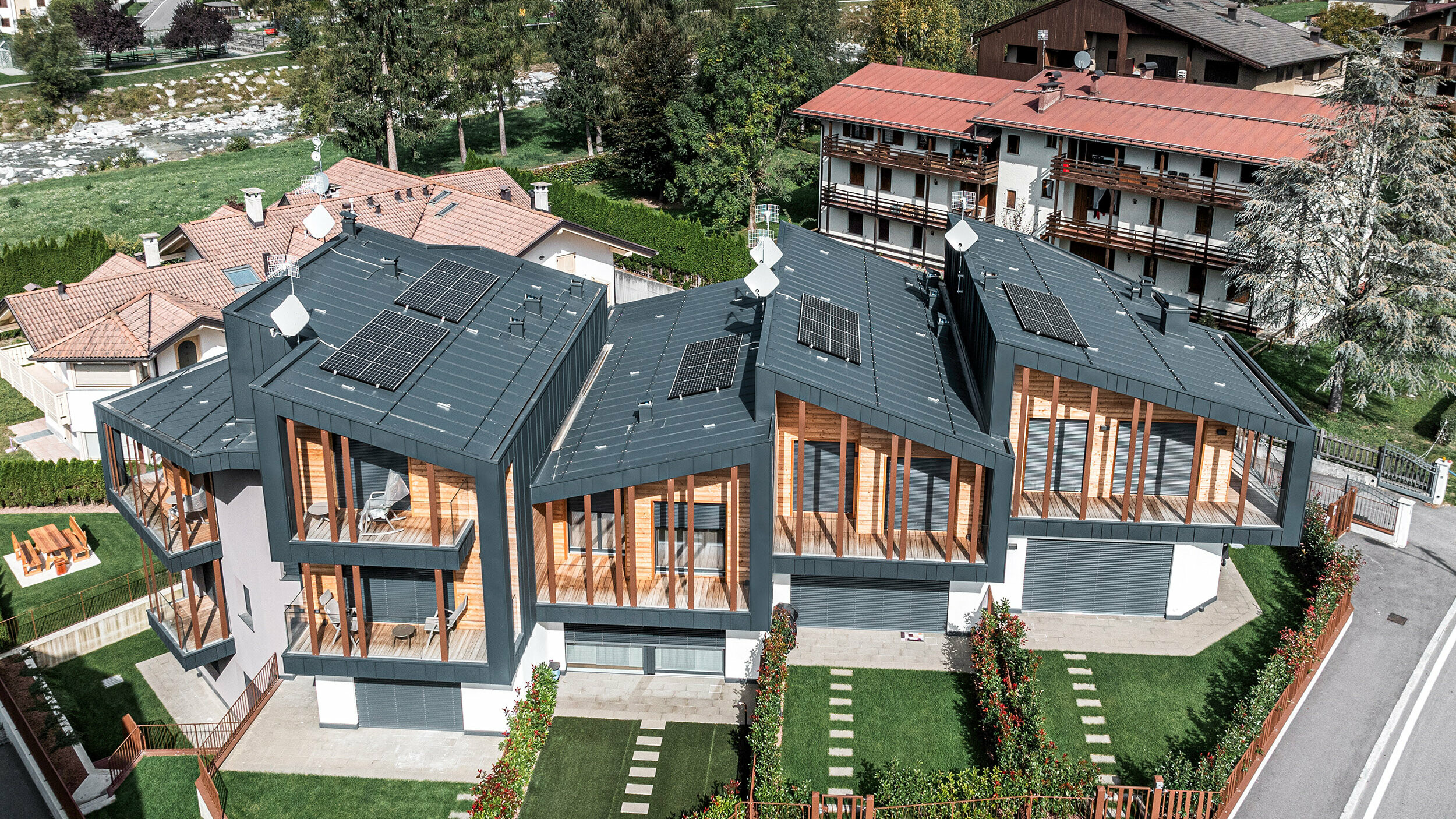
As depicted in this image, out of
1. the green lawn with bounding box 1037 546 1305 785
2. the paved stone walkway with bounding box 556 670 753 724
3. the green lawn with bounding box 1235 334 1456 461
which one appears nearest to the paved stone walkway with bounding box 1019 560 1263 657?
the green lawn with bounding box 1037 546 1305 785

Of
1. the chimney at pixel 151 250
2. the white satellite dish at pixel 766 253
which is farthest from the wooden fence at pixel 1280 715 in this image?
the chimney at pixel 151 250

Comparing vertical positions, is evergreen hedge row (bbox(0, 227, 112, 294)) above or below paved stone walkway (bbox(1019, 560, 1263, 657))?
above

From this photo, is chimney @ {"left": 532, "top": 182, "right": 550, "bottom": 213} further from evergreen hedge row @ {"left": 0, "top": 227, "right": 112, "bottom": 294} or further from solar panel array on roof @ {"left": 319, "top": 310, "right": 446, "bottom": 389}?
evergreen hedge row @ {"left": 0, "top": 227, "right": 112, "bottom": 294}

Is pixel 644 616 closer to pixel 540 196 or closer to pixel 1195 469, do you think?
pixel 1195 469

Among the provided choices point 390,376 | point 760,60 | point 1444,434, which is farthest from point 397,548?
point 760,60

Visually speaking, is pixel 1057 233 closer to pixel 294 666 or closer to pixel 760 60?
pixel 760 60
